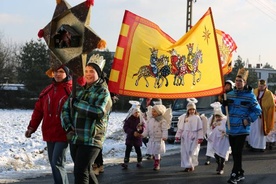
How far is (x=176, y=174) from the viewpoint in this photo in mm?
9672

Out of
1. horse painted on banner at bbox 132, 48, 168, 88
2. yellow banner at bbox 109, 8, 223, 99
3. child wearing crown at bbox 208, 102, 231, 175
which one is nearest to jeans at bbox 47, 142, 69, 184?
yellow banner at bbox 109, 8, 223, 99

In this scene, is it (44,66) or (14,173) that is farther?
(44,66)

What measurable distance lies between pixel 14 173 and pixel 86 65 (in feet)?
13.7

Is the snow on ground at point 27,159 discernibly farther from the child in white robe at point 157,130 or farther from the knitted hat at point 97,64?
the knitted hat at point 97,64

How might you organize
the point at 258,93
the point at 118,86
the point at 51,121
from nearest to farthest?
the point at 51,121
the point at 118,86
the point at 258,93

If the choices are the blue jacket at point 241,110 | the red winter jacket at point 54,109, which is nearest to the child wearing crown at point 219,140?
the blue jacket at point 241,110

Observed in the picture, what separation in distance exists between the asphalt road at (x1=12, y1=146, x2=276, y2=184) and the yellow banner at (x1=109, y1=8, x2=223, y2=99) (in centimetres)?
188

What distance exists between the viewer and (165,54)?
→ 315 inches

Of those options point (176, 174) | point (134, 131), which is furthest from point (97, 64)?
point (134, 131)

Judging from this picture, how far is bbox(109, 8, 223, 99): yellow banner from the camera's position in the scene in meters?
7.59

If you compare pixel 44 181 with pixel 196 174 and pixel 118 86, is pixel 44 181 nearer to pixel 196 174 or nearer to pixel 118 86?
pixel 118 86

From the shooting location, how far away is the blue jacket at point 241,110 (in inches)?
331

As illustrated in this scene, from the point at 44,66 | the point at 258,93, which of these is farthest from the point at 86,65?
the point at 44,66

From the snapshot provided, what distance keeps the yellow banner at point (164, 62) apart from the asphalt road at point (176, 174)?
74.0 inches
